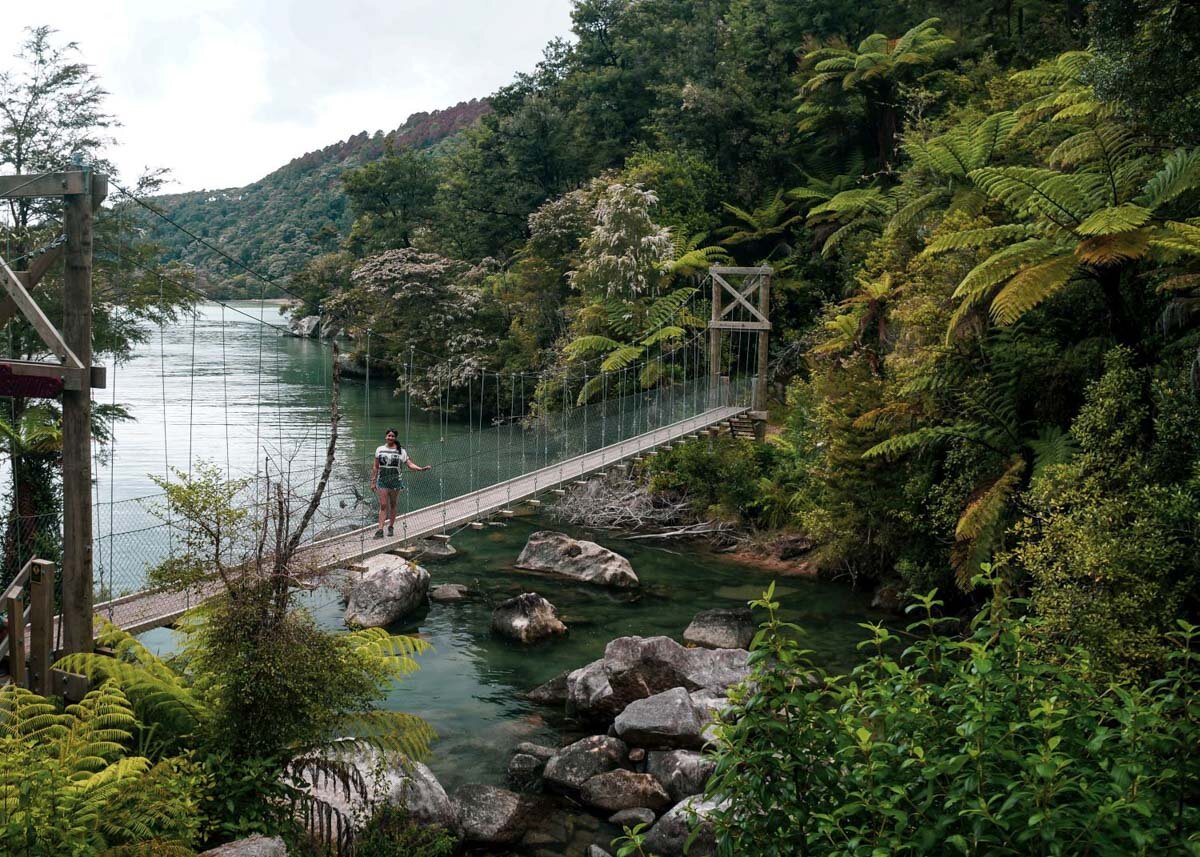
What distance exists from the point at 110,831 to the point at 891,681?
290cm


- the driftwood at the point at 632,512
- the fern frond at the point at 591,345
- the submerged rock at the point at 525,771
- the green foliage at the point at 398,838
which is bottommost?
the submerged rock at the point at 525,771

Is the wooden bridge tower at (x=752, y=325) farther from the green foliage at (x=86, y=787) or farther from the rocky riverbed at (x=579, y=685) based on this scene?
the green foliage at (x=86, y=787)

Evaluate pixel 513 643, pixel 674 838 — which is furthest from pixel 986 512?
pixel 513 643

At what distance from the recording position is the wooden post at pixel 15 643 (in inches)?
191

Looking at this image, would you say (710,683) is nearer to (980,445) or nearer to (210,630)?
(980,445)

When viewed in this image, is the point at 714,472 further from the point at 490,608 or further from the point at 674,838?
the point at 674,838

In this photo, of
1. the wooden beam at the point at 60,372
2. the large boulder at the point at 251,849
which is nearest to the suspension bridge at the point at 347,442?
the wooden beam at the point at 60,372

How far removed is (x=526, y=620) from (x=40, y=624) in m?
4.62

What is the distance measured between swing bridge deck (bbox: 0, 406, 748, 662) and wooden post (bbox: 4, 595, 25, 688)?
70 cm

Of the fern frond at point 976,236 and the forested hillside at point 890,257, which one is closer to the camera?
the forested hillside at point 890,257

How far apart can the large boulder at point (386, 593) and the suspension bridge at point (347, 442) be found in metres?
0.56

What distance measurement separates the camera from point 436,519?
8.88 m

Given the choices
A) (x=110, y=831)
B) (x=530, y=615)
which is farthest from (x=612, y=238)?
(x=110, y=831)

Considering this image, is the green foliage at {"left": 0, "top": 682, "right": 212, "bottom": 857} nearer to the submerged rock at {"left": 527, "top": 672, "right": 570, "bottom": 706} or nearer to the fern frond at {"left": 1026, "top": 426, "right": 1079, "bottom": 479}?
the submerged rock at {"left": 527, "top": 672, "right": 570, "bottom": 706}
